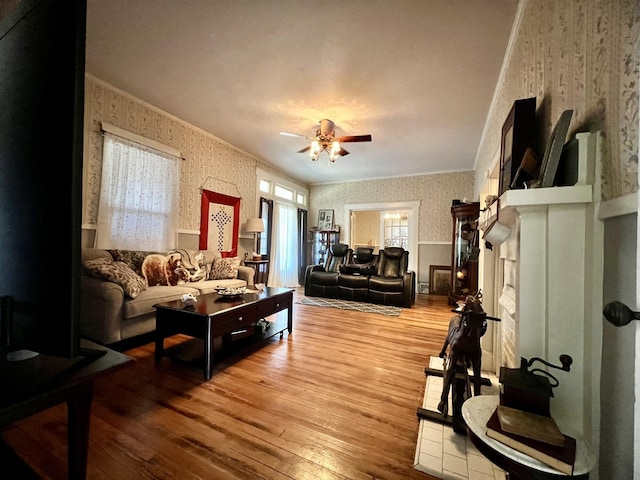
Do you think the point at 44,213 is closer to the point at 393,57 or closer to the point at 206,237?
the point at 393,57

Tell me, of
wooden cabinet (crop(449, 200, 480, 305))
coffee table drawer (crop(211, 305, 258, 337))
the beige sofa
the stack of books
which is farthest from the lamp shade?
the stack of books

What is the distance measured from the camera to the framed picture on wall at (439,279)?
216 inches

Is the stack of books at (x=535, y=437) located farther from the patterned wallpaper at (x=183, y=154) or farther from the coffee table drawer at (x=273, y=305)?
the patterned wallpaper at (x=183, y=154)

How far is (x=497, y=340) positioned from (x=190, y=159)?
14.1 ft

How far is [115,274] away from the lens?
7.55 feet

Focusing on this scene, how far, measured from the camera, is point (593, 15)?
0.87 meters

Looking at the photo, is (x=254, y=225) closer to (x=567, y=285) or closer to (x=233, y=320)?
(x=233, y=320)

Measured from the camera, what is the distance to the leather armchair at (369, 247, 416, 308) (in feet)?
14.0

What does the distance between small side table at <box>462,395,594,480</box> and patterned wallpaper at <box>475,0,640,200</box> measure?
2.29 feet

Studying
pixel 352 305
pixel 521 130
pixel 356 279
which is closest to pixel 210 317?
pixel 521 130

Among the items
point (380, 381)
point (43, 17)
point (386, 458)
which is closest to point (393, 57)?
point (43, 17)

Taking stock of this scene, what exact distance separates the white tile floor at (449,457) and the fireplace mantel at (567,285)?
1.91 ft

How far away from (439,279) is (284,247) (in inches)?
138

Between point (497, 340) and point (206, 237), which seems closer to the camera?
point (497, 340)
